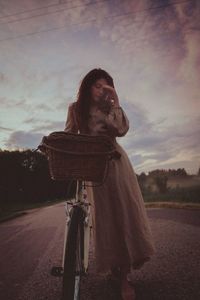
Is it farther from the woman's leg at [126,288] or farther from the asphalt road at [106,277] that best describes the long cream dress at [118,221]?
the asphalt road at [106,277]

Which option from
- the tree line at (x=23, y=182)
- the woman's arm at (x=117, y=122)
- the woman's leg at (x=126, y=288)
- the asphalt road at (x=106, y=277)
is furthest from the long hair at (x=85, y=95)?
the tree line at (x=23, y=182)

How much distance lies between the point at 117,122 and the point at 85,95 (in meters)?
0.75

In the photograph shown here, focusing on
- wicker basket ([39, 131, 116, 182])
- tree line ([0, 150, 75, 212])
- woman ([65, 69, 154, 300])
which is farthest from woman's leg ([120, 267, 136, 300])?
tree line ([0, 150, 75, 212])

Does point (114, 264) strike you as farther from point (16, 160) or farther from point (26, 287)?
point (16, 160)

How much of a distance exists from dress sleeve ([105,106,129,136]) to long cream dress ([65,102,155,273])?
12 centimetres

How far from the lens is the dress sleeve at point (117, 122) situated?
2486 mm

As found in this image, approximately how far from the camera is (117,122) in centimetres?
249

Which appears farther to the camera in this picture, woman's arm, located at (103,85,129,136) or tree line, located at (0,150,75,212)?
tree line, located at (0,150,75,212)

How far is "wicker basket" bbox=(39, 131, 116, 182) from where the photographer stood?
2.03m

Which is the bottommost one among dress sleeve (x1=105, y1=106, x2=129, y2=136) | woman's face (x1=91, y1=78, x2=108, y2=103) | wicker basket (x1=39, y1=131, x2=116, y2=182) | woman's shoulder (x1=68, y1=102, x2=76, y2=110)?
wicker basket (x1=39, y1=131, x2=116, y2=182)

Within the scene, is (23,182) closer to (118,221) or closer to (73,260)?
(118,221)

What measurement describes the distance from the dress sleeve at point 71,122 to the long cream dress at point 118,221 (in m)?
0.17

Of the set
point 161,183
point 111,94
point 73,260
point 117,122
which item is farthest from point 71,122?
point 161,183

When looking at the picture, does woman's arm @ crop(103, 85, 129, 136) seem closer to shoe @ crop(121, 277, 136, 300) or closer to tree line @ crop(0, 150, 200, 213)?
shoe @ crop(121, 277, 136, 300)
